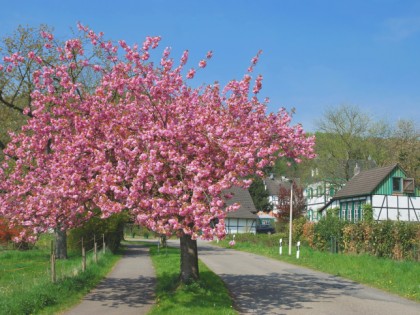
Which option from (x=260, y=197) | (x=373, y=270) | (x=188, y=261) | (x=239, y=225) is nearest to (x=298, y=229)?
(x=373, y=270)

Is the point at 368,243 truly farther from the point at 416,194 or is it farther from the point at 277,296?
the point at 416,194

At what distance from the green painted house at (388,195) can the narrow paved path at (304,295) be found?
2721 centimetres

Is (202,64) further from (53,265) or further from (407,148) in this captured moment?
(407,148)

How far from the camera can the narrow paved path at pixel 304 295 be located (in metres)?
13.0

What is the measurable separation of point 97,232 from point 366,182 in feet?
95.7

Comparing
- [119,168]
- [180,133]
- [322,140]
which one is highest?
[322,140]

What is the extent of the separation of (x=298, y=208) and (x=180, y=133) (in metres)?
59.5

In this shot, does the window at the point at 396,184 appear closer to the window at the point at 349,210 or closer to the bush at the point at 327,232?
the window at the point at 349,210

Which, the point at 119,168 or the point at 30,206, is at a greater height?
the point at 119,168

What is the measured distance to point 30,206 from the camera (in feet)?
48.1

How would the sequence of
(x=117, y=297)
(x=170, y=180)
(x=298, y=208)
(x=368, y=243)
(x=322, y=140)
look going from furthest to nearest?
(x=298, y=208), (x=322, y=140), (x=368, y=243), (x=117, y=297), (x=170, y=180)

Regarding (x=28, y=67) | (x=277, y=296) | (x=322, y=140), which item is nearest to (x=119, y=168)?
(x=277, y=296)

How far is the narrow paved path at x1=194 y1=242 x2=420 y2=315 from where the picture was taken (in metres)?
13.0

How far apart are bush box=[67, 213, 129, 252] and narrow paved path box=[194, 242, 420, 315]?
10152mm
